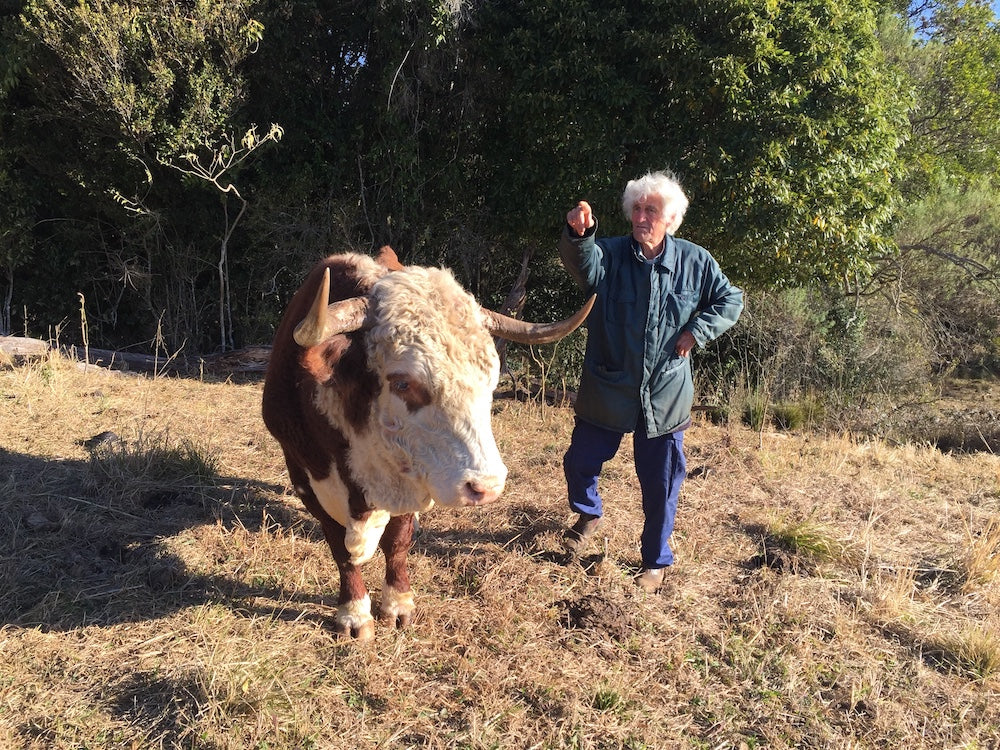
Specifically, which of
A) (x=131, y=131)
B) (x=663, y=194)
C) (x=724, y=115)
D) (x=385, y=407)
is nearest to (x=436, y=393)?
(x=385, y=407)

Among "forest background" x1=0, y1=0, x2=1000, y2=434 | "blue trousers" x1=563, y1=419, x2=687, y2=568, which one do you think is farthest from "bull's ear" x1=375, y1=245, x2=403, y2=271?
"forest background" x1=0, y1=0, x2=1000, y2=434

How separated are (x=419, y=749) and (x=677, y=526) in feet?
7.96

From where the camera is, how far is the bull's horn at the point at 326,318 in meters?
2.14

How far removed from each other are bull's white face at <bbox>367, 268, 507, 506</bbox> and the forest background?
3.72 metres

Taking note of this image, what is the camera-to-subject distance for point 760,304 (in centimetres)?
917

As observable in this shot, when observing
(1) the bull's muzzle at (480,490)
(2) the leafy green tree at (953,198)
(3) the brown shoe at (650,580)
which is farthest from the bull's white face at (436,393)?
(2) the leafy green tree at (953,198)

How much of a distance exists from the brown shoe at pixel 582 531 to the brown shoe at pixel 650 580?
40 centimetres

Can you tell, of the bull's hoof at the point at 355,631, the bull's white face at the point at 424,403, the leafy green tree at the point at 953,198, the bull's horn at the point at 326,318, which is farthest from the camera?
the leafy green tree at the point at 953,198

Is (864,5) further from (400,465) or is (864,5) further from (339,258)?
(400,465)

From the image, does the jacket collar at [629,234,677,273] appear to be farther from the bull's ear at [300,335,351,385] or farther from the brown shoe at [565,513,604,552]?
the bull's ear at [300,335,351,385]

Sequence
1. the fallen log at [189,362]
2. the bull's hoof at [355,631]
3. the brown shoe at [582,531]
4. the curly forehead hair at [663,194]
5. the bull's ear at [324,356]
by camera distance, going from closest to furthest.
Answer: the bull's ear at [324,356], the bull's hoof at [355,631], the curly forehead hair at [663,194], the brown shoe at [582,531], the fallen log at [189,362]

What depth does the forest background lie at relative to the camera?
6.59m

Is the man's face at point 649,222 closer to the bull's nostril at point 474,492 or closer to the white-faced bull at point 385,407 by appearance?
the white-faced bull at point 385,407

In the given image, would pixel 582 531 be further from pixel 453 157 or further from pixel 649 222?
pixel 453 157
